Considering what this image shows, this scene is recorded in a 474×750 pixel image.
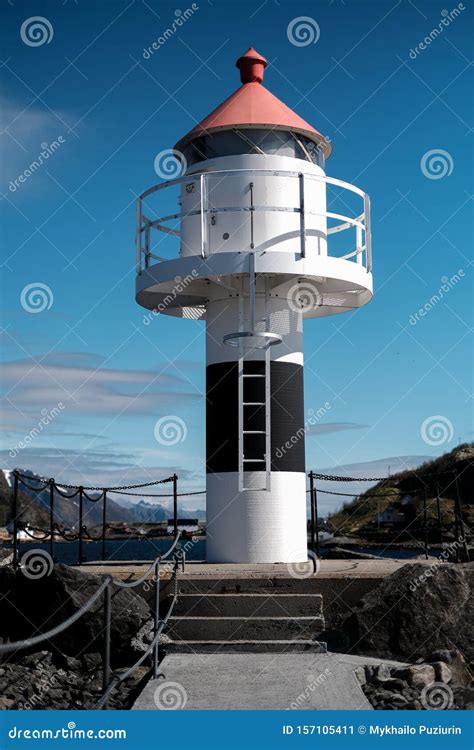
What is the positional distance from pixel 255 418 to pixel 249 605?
122 inches

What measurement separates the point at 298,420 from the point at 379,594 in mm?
3708

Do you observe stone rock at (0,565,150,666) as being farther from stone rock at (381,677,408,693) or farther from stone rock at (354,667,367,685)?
stone rock at (381,677,408,693)

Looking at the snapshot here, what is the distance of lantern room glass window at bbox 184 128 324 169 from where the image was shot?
15.1 m

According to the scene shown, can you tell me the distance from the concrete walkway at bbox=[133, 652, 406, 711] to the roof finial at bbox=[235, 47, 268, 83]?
9.32 meters

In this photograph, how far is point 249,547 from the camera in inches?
576

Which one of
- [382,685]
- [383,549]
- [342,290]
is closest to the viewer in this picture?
[382,685]

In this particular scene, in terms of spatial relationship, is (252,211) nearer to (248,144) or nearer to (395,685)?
(248,144)

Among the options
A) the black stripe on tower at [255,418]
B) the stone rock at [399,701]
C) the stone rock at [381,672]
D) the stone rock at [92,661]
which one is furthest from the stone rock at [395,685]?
the black stripe on tower at [255,418]

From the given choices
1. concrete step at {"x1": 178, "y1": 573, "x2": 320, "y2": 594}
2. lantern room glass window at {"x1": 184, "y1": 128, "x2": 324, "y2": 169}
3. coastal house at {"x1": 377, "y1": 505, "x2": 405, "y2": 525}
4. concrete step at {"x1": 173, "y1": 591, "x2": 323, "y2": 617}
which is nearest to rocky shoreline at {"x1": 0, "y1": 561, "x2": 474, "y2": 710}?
concrete step at {"x1": 173, "y1": 591, "x2": 323, "y2": 617}

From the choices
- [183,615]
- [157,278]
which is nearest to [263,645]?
[183,615]

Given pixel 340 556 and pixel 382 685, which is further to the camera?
pixel 340 556

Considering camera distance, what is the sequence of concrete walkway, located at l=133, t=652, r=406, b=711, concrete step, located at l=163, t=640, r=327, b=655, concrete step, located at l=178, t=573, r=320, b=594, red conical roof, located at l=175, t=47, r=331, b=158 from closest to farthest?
1. concrete walkway, located at l=133, t=652, r=406, b=711
2. concrete step, located at l=163, t=640, r=327, b=655
3. concrete step, located at l=178, t=573, r=320, b=594
4. red conical roof, located at l=175, t=47, r=331, b=158

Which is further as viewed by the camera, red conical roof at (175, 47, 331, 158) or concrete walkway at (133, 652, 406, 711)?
red conical roof at (175, 47, 331, 158)
